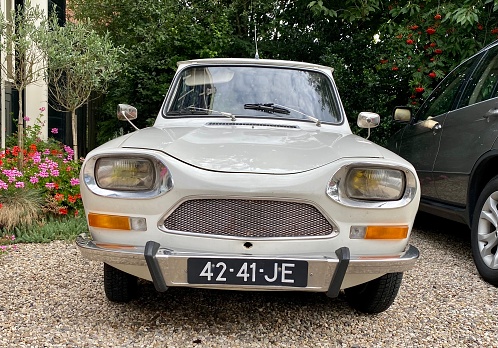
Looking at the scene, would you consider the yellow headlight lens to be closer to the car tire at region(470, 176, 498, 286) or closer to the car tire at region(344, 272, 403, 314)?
the car tire at region(344, 272, 403, 314)

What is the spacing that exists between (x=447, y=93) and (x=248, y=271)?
3.29 meters

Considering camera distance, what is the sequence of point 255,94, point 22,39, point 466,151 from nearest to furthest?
point 255,94 → point 466,151 → point 22,39

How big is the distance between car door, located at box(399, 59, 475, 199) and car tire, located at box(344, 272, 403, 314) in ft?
6.25

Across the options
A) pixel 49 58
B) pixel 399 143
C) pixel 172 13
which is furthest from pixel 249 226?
pixel 172 13

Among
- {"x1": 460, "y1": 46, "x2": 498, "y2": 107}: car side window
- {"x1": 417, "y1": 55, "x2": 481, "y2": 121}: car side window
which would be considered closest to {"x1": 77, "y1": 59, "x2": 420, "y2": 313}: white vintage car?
{"x1": 460, "y1": 46, "x2": 498, "y2": 107}: car side window

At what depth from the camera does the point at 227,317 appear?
8.66ft

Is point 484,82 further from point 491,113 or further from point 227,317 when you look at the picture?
point 227,317

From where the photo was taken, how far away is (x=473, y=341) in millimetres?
2459

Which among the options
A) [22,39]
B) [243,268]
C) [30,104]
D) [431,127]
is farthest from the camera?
[30,104]

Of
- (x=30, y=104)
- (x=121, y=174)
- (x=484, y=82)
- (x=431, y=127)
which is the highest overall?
(x=484, y=82)

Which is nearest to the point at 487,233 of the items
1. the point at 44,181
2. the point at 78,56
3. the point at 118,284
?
the point at 118,284

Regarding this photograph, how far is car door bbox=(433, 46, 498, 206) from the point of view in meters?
3.51

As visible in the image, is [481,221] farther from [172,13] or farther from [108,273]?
[172,13]

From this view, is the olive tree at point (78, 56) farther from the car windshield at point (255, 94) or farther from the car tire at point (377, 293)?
the car tire at point (377, 293)
